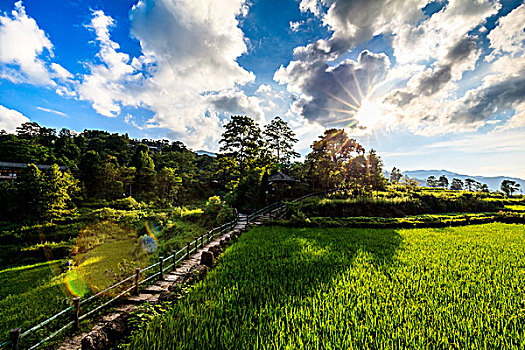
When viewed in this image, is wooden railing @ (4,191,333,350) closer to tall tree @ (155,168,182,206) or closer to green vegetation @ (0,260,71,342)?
green vegetation @ (0,260,71,342)

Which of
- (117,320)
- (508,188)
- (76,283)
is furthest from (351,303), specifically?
(508,188)

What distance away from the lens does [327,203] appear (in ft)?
62.1

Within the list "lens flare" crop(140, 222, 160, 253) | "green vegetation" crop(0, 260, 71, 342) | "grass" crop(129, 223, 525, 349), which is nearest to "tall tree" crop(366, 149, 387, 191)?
"grass" crop(129, 223, 525, 349)

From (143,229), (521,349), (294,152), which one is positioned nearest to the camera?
(521,349)

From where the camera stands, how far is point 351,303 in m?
4.49

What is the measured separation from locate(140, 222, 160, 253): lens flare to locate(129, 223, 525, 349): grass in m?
7.91

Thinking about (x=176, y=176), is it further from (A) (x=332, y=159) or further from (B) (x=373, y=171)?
(B) (x=373, y=171)

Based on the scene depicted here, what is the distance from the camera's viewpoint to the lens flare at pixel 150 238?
13.1m

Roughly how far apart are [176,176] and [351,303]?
28.1m

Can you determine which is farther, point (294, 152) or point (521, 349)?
point (294, 152)

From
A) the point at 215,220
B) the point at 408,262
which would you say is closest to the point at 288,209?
the point at 215,220

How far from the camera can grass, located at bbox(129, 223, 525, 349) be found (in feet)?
11.3

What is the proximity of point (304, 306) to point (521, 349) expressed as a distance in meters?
3.50

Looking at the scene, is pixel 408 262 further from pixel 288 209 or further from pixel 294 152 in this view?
pixel 294 152
